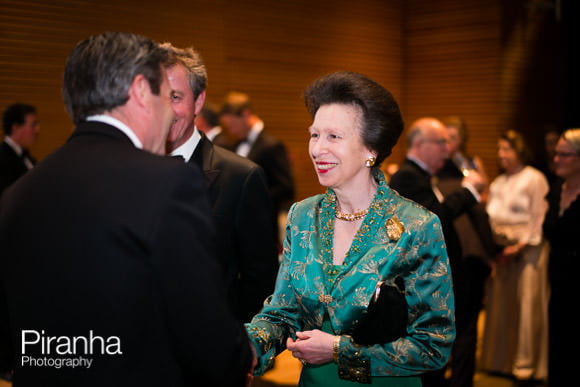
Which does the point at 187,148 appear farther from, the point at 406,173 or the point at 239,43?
the point at 239,43

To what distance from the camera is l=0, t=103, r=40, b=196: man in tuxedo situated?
4.73m

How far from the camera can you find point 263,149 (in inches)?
227

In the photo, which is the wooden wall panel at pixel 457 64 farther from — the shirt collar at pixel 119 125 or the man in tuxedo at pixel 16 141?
→ the shirt collar at pixel 119 125

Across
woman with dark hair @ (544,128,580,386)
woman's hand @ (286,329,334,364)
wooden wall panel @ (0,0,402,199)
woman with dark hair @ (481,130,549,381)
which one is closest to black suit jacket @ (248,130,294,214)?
wooden wall panel @ (0,0,402,199)

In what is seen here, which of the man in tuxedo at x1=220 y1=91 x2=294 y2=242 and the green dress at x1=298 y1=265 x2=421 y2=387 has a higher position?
the man in tuxedo at x1=220 y1=91 x2=294 y2=242

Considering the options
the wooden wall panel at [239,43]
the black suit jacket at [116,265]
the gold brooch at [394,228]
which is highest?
the wooden wall panel at [239,43]

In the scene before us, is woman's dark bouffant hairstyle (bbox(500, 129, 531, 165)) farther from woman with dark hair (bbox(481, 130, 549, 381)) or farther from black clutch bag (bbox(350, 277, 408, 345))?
black clutch bag (bbox(350, 277, 408, 345))

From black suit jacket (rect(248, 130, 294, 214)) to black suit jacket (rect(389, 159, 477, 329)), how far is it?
7.63ft

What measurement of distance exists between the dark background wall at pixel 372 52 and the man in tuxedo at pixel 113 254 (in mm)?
4507

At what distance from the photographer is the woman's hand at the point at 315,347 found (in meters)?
1.77

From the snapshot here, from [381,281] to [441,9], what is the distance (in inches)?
284

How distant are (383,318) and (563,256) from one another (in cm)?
261

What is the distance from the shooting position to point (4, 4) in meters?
5.10

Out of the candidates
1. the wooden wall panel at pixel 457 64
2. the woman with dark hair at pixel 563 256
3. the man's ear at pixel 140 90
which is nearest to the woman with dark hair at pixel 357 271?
the man's ear at pixel 140 90
